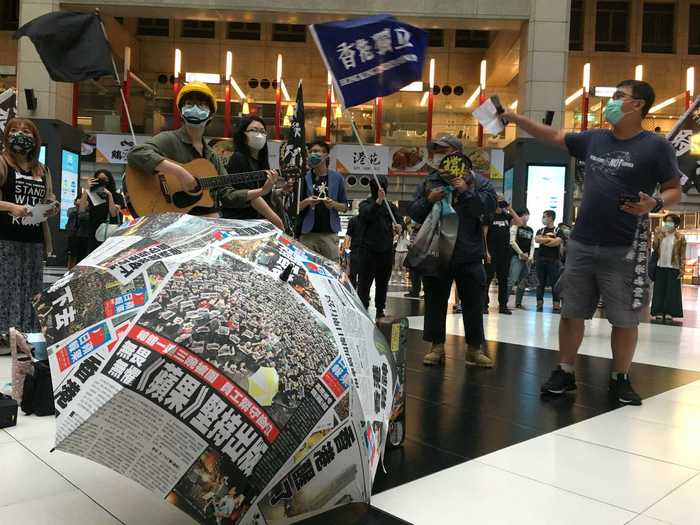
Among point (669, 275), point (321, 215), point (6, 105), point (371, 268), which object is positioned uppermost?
point (6, 105)

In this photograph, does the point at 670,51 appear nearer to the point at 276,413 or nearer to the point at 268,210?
the point at 268,210

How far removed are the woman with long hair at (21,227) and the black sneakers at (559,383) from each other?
11.2 ft

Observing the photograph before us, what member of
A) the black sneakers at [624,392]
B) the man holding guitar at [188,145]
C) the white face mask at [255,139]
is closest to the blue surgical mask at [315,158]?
the white face mask at [255,139]

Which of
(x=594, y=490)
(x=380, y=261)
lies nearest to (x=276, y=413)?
(x=594, y=490)

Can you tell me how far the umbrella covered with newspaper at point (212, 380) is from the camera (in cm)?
138

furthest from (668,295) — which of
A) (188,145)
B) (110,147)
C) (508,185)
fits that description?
(110,147)

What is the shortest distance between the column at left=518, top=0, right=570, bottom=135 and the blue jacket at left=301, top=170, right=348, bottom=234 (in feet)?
28.7

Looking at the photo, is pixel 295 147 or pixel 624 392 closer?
pixel 624 392

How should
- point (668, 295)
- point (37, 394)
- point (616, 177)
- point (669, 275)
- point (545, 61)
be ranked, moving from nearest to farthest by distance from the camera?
point (37, 394) → point (616, 177) → point (668, 295) → point (669, 275) → point (545, 61)

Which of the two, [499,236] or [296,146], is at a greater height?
[296,146]

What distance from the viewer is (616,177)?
11.2ft

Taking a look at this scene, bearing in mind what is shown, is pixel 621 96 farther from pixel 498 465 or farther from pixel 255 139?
pixel 498 465

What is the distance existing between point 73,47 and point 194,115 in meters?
1.63

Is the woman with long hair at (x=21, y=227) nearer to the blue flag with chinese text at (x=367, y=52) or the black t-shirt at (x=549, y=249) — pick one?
the blue flag with chinese text at (x=367, y=52)
